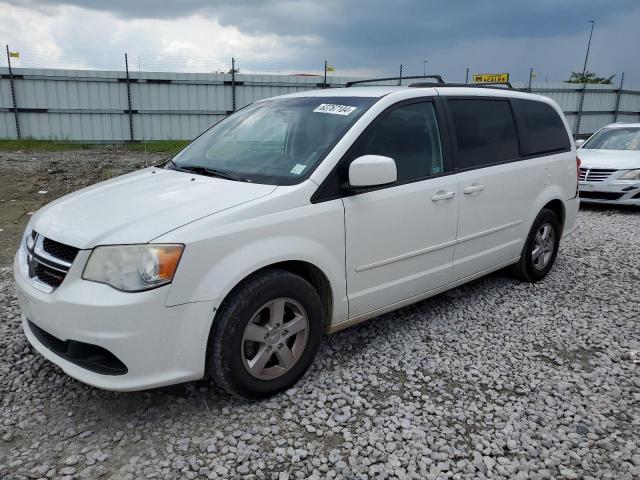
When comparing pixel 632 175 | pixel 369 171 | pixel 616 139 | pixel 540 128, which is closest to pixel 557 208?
pixel 540 128

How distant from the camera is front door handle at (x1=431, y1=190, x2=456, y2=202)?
140 inches

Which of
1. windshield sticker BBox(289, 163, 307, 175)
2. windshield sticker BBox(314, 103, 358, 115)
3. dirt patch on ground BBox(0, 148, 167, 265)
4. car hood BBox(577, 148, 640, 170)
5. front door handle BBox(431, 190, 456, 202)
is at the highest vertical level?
windshield sticker BBox(314, 103, 358, 115)

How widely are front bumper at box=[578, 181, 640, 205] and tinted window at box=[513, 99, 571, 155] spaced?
4.30 meters

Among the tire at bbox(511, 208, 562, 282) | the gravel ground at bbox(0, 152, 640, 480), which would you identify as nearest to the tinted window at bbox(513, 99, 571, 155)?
the tire at bbox(511, 208, 562, 282)

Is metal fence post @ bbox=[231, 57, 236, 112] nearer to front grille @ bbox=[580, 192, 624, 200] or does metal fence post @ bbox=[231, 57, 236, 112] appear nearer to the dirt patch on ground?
the dirt patch on ground

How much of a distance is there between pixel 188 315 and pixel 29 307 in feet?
3.12

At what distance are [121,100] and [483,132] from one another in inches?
586

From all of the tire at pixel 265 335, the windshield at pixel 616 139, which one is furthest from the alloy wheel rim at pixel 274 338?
the windshield at pixel 616 139

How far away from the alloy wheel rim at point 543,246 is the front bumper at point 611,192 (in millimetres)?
4437

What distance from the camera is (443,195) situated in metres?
3.60

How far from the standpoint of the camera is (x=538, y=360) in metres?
3.48

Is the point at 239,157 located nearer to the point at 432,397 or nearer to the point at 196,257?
the point at 196,257

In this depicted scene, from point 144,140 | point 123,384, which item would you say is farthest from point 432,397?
point 144,140

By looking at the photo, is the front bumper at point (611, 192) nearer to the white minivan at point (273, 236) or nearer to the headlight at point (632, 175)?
the headlight at point (632, 175)
